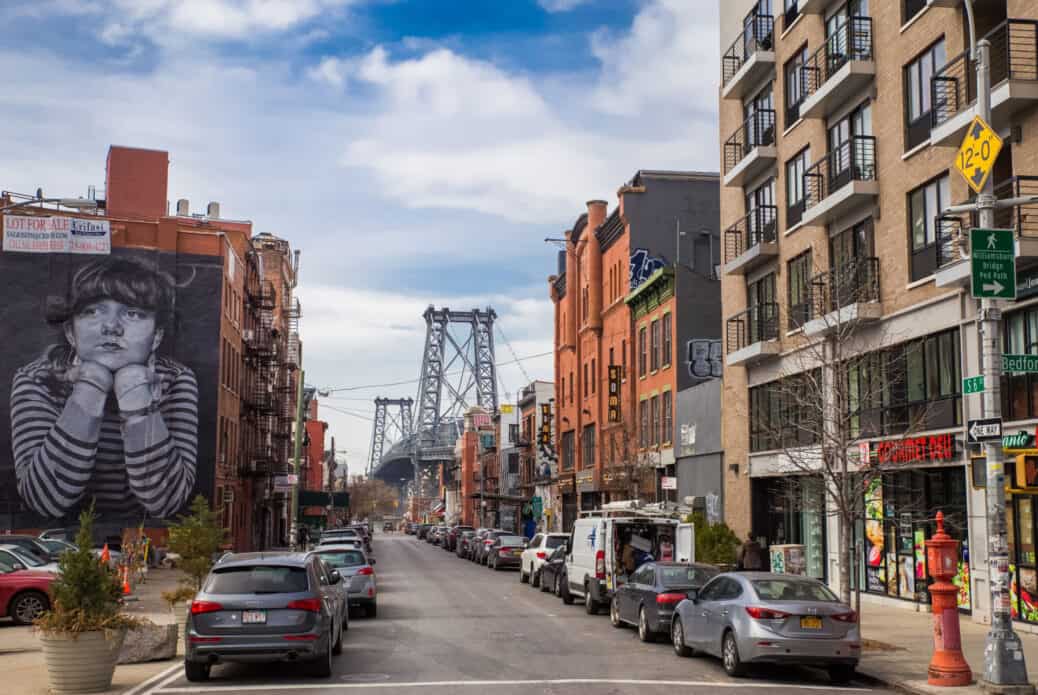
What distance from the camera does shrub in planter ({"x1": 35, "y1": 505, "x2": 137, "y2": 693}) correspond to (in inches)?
533

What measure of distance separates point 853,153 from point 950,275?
6365mm

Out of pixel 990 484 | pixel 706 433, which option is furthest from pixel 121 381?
pixel 990 484

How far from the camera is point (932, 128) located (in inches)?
945

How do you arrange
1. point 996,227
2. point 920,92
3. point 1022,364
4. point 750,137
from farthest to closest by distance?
1. point 750,137
2. point 920,92
3. point 996,227
4. point 1022,364

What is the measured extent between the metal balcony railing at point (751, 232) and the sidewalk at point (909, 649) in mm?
12798

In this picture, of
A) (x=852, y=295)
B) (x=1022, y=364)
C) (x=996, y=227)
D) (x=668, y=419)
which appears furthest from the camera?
(x=668, y=419)

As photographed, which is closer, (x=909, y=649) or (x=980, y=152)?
(x=980, y=152)

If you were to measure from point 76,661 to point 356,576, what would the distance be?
10.4 metres

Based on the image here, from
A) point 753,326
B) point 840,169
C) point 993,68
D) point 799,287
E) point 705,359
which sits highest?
point 993,68

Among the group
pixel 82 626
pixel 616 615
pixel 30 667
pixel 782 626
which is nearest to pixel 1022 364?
pixel 782 626

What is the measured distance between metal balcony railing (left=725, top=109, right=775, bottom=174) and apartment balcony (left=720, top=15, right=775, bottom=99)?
107 centimetres

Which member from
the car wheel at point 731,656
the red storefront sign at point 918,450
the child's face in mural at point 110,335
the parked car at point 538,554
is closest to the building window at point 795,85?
the red storefront sign at point 918,450

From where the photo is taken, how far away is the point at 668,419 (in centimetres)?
4409

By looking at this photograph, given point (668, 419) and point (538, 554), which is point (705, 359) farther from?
point (538, 554)
